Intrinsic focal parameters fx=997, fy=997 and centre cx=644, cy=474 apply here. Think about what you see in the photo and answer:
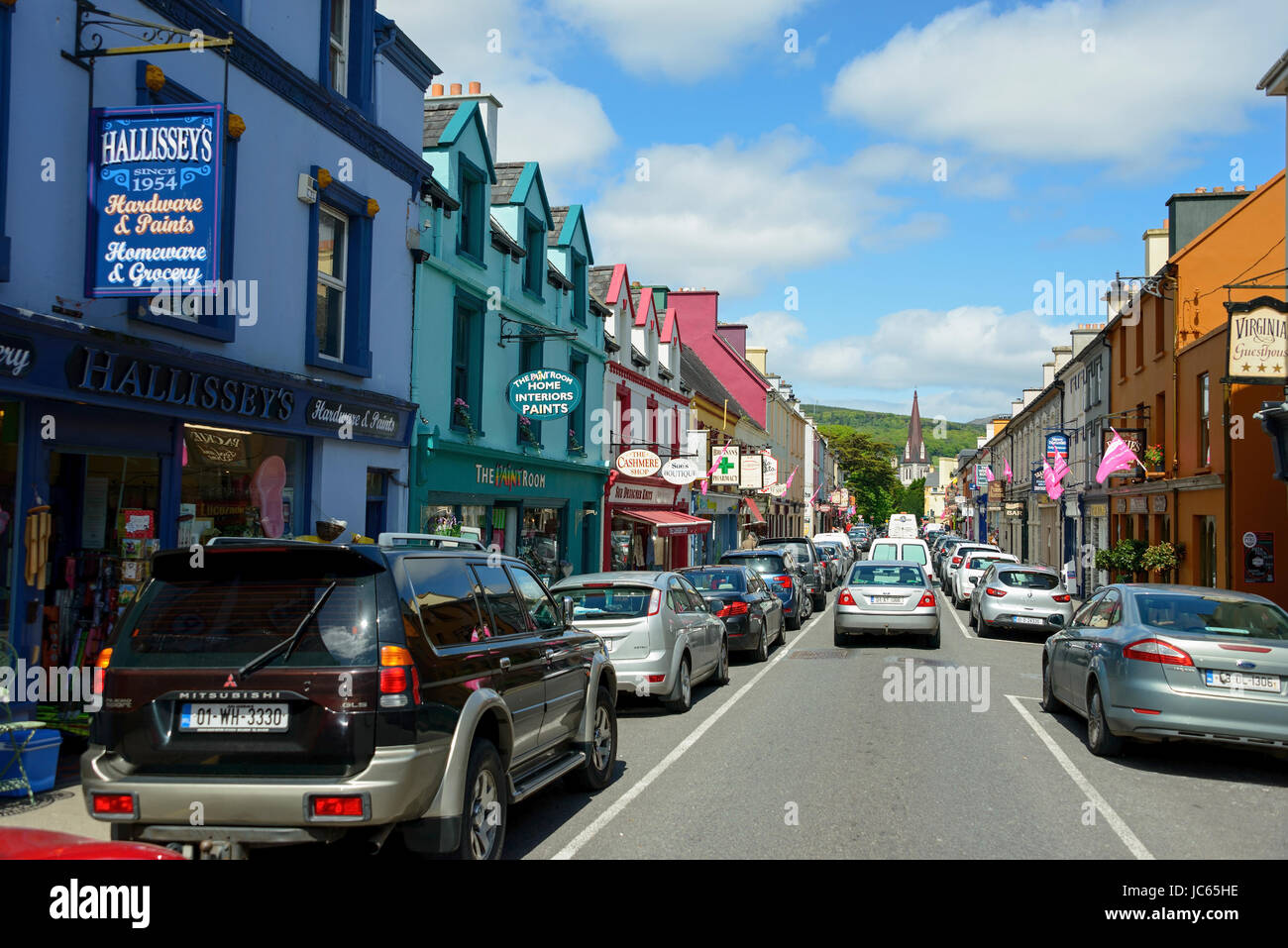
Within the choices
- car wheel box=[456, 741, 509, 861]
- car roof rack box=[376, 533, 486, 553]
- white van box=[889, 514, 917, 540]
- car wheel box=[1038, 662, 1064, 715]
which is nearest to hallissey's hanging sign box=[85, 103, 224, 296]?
car roof rack box=[376, 533, 486, 553]

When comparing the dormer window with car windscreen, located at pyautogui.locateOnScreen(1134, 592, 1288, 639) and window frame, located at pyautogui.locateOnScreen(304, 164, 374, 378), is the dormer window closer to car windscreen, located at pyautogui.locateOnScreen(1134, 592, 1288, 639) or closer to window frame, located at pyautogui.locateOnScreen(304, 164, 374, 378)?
window frame, located at pyautogui.locateOnScreen(304, 164, 374, 378)

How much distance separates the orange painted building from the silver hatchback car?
12.0m

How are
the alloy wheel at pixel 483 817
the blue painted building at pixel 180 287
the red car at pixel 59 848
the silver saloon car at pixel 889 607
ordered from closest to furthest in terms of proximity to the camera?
the red car at pixel 59 848, the alloy wheel at pixel 483 817, the blue painted building at pixel 180 287, the silver saloon car at pixel 889 607

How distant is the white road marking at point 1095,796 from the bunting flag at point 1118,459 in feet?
53.5

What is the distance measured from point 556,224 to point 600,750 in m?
17.4

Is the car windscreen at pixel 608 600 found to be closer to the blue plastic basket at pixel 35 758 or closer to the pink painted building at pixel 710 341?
the blue plastic basket at pixel 35 758

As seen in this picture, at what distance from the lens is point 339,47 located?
42.4 feet

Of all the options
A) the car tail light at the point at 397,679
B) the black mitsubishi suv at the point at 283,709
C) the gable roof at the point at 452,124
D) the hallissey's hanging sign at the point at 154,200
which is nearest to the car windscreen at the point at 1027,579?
the gable roof at the point at 452,124

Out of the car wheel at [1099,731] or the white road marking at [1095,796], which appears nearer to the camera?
the white road marking at [1095,796]

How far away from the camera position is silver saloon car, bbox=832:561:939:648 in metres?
17.1

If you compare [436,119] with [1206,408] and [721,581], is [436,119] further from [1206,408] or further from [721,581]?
[1206,408]

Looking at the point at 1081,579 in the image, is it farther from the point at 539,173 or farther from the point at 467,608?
the point at 467,608

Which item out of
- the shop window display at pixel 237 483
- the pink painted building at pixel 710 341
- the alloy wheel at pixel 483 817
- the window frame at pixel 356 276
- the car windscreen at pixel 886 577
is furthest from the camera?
the pink painted building at pixel 710 341

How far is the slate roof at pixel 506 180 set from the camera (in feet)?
65.4
